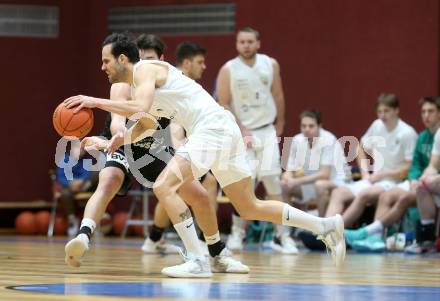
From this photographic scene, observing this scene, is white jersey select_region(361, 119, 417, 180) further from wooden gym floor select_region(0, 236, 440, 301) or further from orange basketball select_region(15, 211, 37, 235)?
orange basketball select_region(15, 211, 37, 235)

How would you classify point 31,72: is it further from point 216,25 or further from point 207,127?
point 207,127

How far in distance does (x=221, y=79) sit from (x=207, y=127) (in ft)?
13.6

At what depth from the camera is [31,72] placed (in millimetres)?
14938

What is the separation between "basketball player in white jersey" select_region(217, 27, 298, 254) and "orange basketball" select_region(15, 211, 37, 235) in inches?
167

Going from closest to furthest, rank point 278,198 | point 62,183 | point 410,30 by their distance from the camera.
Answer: point 278,198, point 410,30, point 62,183

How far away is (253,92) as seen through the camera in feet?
34.7

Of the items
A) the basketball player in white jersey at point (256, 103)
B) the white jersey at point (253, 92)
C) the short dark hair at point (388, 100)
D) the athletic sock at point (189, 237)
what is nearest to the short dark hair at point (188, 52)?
the basketball player in white jersey at point (256, 103)

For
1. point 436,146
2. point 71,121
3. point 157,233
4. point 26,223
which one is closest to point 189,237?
point 71,121

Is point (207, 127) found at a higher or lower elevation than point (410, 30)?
lower

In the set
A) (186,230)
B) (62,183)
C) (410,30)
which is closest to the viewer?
(186,230)

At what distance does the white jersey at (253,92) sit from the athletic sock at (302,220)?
387 cm

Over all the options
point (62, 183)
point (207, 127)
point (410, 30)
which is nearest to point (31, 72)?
point (62, 183)

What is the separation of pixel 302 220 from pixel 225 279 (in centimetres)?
75

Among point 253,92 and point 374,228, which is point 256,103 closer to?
point 253,92
